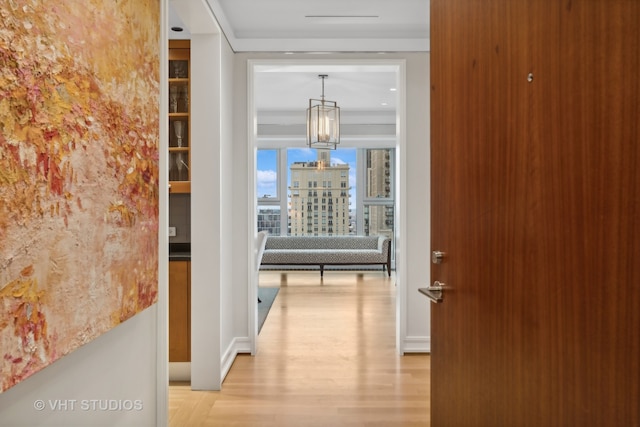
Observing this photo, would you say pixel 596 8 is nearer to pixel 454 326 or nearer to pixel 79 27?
pixel 454 326

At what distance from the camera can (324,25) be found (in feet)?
11.0

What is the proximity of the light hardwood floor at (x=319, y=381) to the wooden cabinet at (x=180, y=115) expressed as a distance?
1.43 metres

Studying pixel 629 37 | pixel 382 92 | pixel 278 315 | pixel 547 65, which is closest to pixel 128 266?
pixel 547 65

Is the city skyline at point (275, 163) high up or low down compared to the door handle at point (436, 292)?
up

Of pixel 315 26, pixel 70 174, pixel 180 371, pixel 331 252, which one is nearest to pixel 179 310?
pixel 180 371

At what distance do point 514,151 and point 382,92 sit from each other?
5533mm

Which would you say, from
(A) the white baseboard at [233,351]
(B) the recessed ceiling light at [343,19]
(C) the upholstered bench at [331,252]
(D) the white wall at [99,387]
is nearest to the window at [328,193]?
(C) the upholstered bench at [331,252]

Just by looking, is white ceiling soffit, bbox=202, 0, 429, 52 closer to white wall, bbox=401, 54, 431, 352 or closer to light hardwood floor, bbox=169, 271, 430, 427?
white wall, bbox=401, 54, 431, 352

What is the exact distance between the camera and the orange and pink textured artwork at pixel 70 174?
0.91 meters

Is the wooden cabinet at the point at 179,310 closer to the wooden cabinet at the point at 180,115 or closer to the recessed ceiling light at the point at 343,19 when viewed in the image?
the wooden cabinet at the point at 180,115

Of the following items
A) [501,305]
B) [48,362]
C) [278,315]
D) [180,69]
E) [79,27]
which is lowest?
[278,315]

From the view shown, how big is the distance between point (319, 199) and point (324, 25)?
5278mm

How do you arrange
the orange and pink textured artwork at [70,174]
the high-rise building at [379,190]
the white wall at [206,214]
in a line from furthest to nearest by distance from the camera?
the high-rise building at [379,190] < the white wall at [206,214] < the orange and pink textured artwork at [70,174]

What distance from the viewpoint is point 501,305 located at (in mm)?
1031
